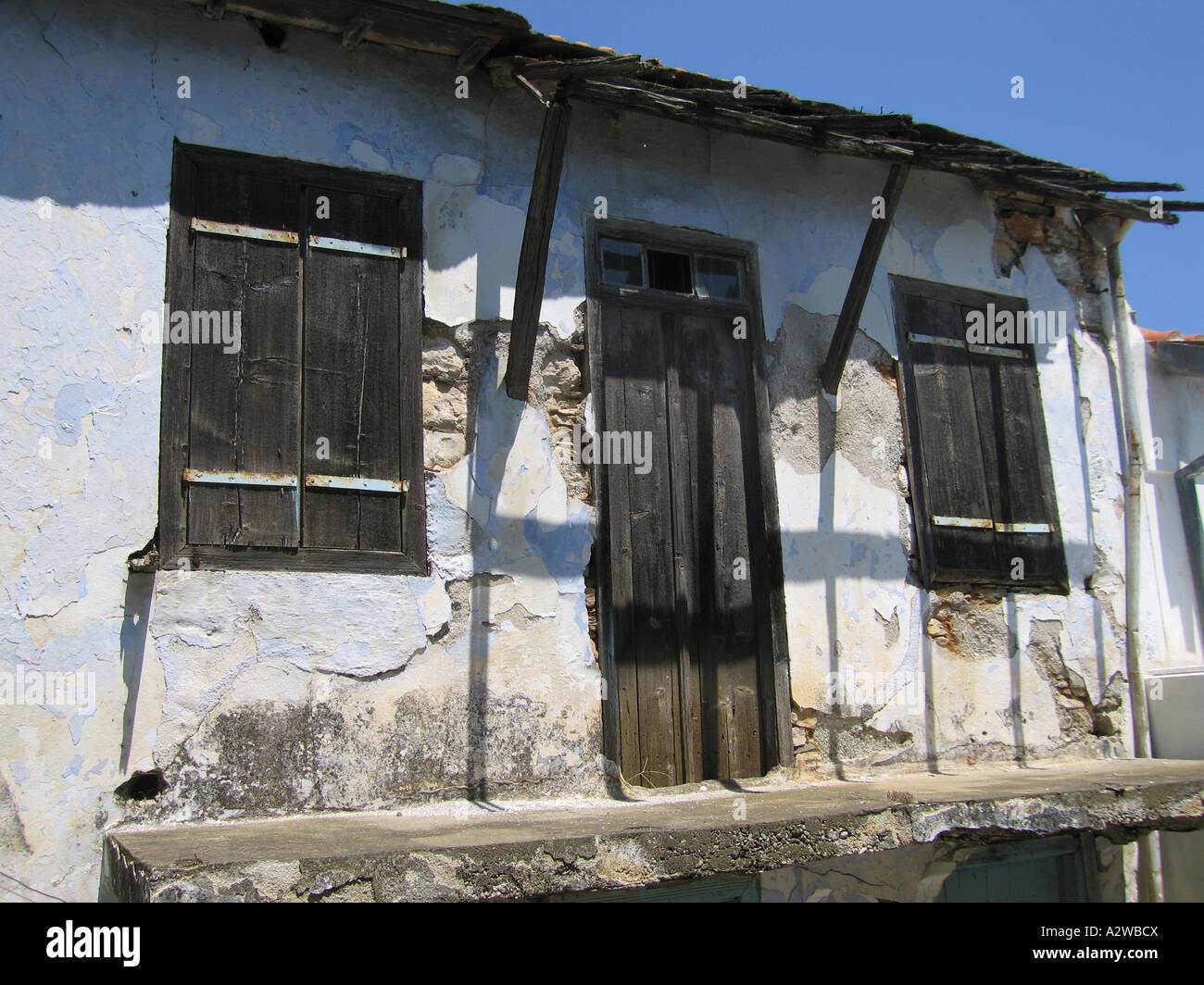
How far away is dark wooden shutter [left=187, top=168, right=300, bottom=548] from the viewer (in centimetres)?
488

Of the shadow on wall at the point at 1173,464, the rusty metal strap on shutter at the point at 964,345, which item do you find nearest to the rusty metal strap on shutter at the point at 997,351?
the rusty metal strap on shutter at the point at 964,345

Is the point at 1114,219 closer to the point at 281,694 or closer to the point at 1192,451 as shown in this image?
the point at 1192,451

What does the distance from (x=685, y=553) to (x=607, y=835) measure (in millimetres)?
2121

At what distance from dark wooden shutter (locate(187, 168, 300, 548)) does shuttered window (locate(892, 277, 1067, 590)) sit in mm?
3564

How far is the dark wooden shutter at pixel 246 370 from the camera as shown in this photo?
4.88 m

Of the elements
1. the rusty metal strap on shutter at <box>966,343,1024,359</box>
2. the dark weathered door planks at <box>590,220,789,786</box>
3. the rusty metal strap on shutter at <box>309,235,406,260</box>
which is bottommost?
the dark weathered door planks at <box>590,220,789,786</box>

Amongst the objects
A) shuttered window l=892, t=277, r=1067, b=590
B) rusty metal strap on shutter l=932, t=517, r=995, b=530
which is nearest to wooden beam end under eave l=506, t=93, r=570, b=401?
shuttered window l=892, t=277, r=1067, b=590

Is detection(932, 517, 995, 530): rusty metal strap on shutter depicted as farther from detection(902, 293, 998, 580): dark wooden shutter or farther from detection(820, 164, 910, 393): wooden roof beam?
detection(820, 164, 910, 393): wooden roof beam

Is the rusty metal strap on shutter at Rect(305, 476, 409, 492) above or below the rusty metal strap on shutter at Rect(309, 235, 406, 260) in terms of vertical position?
below

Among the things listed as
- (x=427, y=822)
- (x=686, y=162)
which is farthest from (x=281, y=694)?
(x=686, y=162)

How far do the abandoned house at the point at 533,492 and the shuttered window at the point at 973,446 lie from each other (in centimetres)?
3

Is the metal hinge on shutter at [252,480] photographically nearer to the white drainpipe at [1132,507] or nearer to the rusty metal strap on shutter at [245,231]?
the rusty metal strap on shutter at [245,231]

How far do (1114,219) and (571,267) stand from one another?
4108mm

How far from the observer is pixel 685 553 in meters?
5.89
